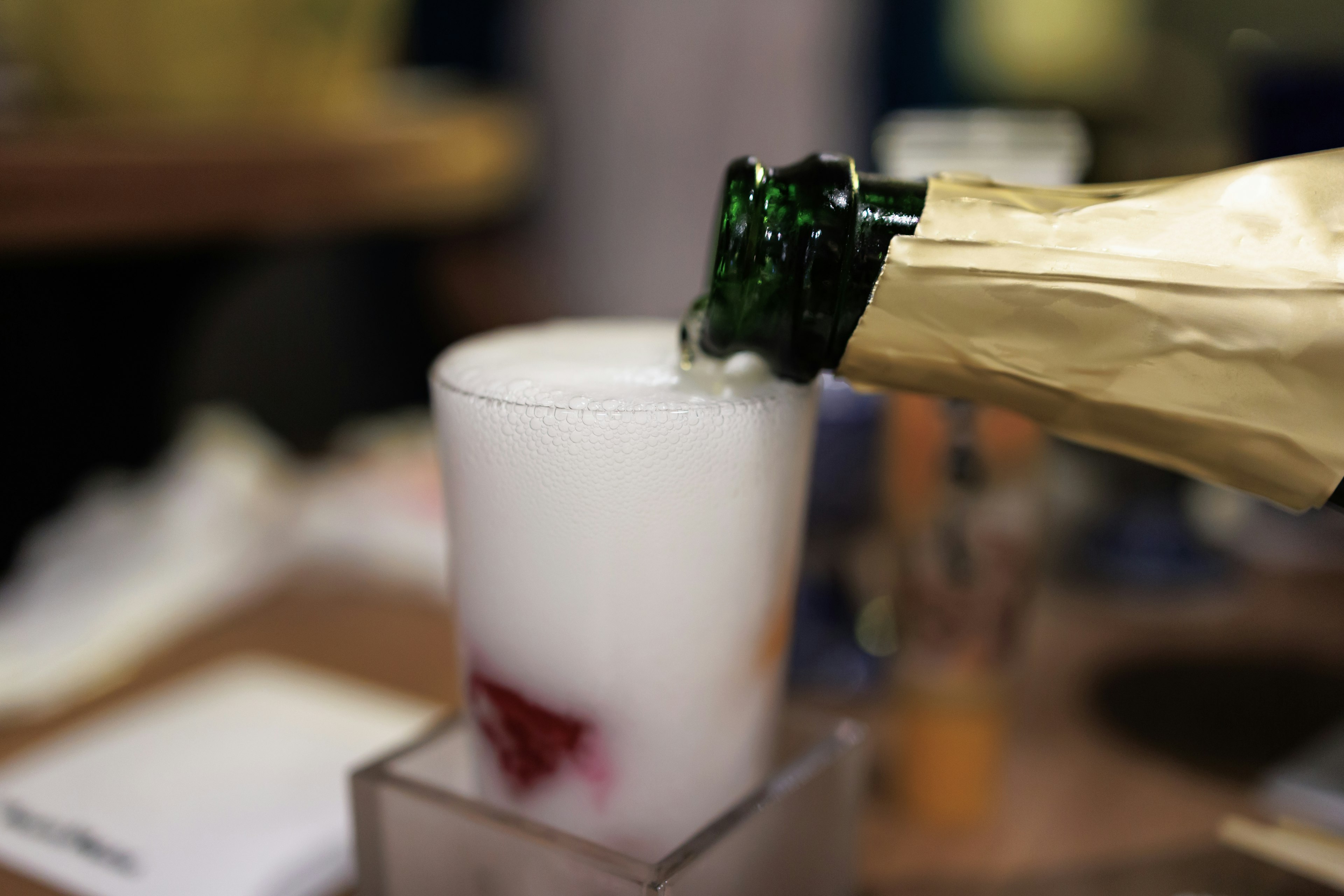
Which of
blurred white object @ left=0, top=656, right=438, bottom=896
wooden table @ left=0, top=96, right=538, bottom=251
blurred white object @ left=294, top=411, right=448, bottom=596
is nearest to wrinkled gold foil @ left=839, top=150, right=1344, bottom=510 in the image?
blurred white object @ left=0, top=656, right=438, bottom=896

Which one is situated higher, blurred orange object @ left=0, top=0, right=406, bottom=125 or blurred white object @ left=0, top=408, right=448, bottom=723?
blurred orange object @ left=0, top=0, right=406, bottom=125

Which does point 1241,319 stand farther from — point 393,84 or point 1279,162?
point 393,84

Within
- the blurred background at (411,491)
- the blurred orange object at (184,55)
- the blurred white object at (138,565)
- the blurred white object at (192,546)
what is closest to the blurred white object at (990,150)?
the blurred background at (411,491)

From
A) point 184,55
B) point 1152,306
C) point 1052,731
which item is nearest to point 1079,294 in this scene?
point 1152,306

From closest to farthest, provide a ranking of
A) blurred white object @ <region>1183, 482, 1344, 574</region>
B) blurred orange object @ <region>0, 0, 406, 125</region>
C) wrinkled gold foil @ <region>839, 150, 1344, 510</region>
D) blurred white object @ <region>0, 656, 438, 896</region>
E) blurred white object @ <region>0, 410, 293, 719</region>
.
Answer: wrinkled gold foil @ <region>839, 150, 1344, 510</region>
blurred white object @ <region>0, 656, 438, 896</region>
blurred white object @ <region>0, 410, 293, 719</region>
blurred white object @ <region>1183, 482, 1344, 574</region>
blurred orange object @ <region>0, 0, 406, 125</region>

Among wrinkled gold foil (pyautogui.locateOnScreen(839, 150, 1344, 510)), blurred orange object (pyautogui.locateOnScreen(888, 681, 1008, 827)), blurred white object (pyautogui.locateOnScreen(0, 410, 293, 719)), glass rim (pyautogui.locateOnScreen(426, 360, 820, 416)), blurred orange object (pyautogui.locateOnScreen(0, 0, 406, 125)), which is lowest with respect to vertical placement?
blurred white object (pyautogui.locateOnScreen(0, 410, 293, 719))

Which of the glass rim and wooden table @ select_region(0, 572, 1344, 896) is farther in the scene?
wooden table @ select_region(0, 572, 1344, 896)

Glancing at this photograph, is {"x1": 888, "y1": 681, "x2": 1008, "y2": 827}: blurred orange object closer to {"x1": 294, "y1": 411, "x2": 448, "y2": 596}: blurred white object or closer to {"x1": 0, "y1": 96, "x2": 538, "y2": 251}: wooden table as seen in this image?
{"x1": 294, "y1": 411, "x2": 448, "y2": 596}: blurred white object

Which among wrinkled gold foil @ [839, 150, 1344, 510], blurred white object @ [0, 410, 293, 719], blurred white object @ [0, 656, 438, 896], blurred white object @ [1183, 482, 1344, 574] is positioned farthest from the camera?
blurred white object @ [1183, 482, 1344, 574]

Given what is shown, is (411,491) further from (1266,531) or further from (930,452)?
(1266,531)
